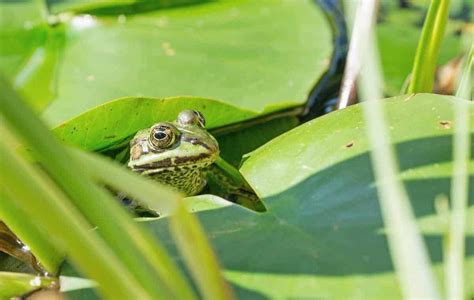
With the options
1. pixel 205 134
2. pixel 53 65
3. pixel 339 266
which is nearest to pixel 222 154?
pixel 205 134

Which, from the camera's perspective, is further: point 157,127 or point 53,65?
point 53,65

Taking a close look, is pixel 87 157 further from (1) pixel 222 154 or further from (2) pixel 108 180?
(1) pixel 222 154

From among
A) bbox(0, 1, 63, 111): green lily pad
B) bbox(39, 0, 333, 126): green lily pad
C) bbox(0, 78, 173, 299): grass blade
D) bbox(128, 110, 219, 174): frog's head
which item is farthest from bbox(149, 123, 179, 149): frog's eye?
bbox(0, 78, 173, 299): grass blade

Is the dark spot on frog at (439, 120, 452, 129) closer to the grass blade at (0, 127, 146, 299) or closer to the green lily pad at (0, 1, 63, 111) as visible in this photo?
the grass blade at (0, 127, 146, 299)

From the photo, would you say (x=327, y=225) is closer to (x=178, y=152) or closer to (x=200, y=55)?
(x=178, y=152)

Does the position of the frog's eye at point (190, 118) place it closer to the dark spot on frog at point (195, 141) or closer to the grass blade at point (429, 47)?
the dark spot on frog at point (195, 141)

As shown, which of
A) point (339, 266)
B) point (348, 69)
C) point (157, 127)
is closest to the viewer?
point (339, 266)

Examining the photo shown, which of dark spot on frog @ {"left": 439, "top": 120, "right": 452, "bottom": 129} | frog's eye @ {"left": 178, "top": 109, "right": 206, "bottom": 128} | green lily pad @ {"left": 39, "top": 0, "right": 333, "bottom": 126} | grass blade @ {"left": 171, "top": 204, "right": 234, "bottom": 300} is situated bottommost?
grass blade @ {"left": 171, "top": 204, "right": 234, "bottom": 300}

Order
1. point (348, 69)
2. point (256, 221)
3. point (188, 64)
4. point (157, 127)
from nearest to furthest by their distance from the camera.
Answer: point (256, 221), point (157, 127), point (348, 69), point (188, 64)
